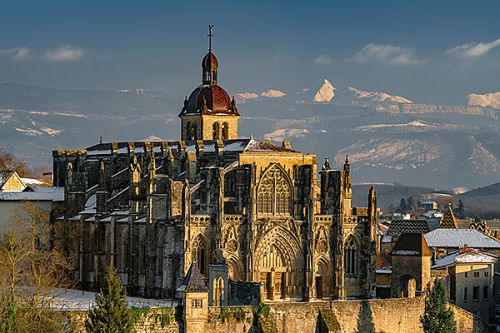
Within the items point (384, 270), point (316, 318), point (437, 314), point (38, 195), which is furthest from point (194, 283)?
point (38, 195)

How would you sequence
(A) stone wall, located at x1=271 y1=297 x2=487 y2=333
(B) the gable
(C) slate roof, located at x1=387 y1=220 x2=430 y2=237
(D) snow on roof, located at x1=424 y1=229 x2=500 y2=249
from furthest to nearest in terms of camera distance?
(C) slate roof, located at x1=387 y1=220 x2=430 y2=237
(D) snow on roof, located at x1=424 y1=229 x2=500 y2=249
(B) the gable
(A) stone wall, located at x1=271 y1=297 x2=487 y2=333

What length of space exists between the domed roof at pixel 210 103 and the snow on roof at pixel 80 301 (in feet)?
76.1

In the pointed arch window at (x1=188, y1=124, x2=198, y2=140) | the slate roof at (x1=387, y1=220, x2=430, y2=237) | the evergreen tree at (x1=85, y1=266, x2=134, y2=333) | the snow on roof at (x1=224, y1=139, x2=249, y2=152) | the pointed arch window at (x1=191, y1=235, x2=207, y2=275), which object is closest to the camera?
the evergreen tree at (x1=85, y1=266, x2=134, y2=333)

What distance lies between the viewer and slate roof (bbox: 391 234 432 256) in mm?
93938

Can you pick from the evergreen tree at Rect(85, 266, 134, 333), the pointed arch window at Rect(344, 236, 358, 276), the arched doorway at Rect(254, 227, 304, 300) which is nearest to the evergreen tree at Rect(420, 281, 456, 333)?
the pointed arch window at Rect(344, 236, 358, 276)

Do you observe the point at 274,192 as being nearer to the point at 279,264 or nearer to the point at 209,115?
the point at 279,264

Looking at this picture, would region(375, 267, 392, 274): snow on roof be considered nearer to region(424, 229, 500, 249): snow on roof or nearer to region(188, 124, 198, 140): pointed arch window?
region(424, 229, 500, 249): snow on roof

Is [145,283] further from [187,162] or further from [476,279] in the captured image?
[476,279]

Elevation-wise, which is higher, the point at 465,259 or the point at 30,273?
the point at 465,259

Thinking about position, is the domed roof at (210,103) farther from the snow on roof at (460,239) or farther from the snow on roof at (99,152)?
the snow on roof at (460,239)

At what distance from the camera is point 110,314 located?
234ft

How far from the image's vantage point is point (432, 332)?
86812 mm

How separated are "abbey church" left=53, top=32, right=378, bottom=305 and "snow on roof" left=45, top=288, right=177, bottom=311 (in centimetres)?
152

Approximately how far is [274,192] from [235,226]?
15.3 ft
